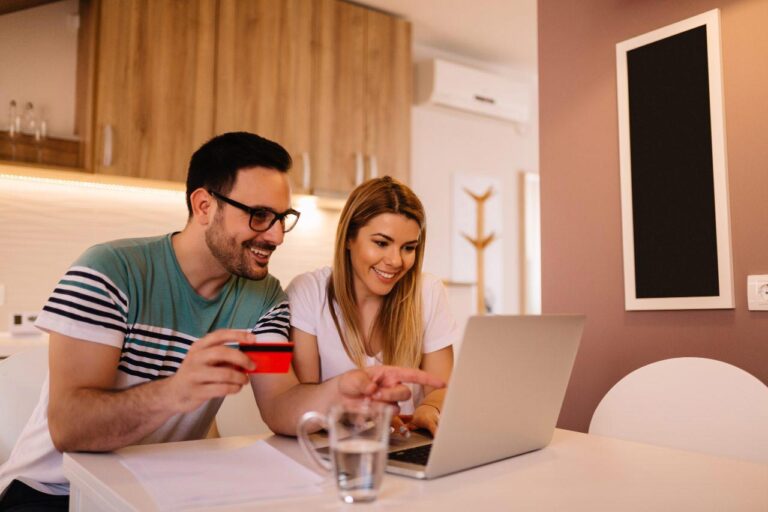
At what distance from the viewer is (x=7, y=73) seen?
9.39 ft

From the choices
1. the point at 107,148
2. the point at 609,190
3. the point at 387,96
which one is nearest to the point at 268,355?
the point at 609,190

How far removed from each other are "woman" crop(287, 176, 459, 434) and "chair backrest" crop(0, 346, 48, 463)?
0.57 metres

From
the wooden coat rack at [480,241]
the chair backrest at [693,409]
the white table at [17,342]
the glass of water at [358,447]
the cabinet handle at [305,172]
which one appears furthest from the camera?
the wooden coat rack at [480,241]

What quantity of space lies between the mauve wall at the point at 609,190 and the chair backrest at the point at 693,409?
0.59 m

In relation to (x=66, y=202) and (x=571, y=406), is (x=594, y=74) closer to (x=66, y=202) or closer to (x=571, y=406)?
(x=571, y=406)

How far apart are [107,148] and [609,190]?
2061mm

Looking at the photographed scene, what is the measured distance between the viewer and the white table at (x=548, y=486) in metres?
0.83

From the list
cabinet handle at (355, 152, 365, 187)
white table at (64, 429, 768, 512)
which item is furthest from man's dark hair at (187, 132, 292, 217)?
cabinet handle at (355, 152, 365, 187)

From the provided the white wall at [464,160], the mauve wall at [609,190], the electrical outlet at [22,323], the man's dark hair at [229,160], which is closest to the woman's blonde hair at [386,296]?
the man's dark hair at [229,160]

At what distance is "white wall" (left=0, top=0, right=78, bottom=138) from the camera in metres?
2.87

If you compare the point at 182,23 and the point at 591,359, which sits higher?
the point at 182,23

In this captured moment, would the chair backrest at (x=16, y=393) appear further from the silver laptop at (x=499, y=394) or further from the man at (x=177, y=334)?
the silver laptop at (x=499, y=394)

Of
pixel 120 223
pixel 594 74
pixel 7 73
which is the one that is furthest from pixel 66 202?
pixel 594 74

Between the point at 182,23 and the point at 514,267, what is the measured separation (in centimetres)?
282
